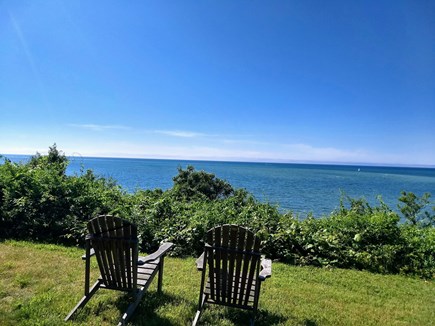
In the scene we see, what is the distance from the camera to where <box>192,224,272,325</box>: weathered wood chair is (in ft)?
9.77

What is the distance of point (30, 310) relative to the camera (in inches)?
124

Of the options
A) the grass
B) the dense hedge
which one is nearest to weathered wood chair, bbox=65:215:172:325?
the grass

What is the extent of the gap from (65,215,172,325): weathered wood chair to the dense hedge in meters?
2.76

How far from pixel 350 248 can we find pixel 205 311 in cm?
403

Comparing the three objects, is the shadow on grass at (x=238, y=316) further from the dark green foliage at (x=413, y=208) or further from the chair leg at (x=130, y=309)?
the dark green foliage at (x=413, y=208)

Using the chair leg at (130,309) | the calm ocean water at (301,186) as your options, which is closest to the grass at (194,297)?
the chair leg at (130,309)

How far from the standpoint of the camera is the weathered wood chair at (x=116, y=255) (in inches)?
123

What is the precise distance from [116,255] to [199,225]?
336 centimetres

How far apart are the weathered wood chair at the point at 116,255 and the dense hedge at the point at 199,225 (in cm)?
276

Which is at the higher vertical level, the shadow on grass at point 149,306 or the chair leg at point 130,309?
the chair leg at point 130,309

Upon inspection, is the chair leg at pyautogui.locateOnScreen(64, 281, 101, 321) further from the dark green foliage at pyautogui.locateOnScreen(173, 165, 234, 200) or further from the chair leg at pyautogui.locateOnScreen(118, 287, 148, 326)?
the dark green foliage at pyautogui.locateOnScreen(173, 165, 234, 200)

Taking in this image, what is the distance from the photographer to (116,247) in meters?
3.16

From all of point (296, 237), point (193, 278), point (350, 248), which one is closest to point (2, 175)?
point (193, 278)

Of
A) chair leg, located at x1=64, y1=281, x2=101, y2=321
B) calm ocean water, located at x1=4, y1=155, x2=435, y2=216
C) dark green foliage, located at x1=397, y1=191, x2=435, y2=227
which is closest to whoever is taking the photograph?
chair leg, located at x1=64, y1=281, x2=101, y2=321
